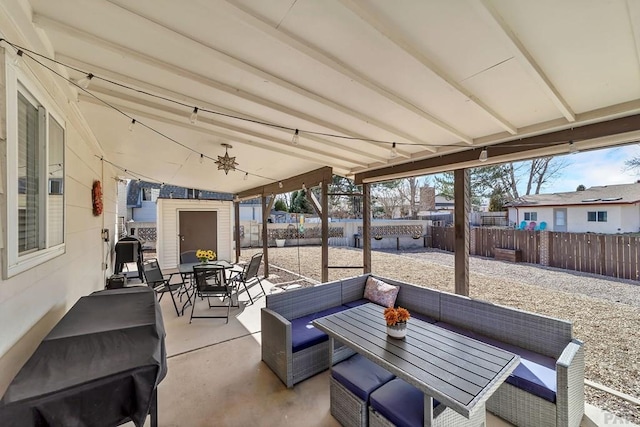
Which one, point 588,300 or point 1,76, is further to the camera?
point 588,300

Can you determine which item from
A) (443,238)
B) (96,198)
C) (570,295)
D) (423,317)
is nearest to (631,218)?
(443,238)

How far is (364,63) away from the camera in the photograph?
5.84 ft

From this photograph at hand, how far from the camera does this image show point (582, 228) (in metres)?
A: 10.5

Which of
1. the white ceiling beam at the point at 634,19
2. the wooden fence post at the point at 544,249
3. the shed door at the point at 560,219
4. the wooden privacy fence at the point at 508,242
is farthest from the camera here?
the shed door at the point at 560,219

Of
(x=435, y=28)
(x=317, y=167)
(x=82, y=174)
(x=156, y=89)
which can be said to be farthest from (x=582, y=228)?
(x=82, y=174)

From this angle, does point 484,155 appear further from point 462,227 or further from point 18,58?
point 18,58

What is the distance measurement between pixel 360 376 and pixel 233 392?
123cm

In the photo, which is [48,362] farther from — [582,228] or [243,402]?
[582,228]

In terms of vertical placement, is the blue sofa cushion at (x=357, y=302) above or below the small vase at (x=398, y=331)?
below

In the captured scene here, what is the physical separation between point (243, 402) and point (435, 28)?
308 cm

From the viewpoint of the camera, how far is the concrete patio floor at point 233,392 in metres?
2.07

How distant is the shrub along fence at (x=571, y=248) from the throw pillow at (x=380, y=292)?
A: 21.7ft

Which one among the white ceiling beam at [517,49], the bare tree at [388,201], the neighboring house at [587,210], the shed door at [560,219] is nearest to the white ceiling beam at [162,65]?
the white ceiling beam at [517,49]

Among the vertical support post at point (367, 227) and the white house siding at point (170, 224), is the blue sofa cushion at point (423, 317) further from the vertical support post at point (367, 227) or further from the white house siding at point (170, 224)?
the white house siding at point (170, 224)
